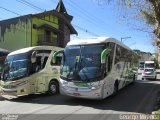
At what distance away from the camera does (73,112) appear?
1223cm

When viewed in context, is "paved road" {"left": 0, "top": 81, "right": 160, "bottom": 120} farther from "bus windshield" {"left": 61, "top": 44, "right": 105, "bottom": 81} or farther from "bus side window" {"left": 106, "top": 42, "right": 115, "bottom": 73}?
"bus side window" {"left": 106, "top": 42, "right": 115, "bottom": 73}

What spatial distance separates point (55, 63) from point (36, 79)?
93.2 inches

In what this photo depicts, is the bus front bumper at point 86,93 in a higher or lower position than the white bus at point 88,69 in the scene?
lower

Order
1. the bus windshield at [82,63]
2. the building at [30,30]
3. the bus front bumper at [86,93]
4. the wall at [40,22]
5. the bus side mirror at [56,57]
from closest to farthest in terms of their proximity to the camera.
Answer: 1. the bus front bumper at [86,93]
2. the bus windshield at [82,63]
3. the bus side mirror at [56,57]
4. the building at [30,30]
5. the wall at [40,22]

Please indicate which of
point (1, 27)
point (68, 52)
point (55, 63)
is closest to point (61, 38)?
point (1, 27)

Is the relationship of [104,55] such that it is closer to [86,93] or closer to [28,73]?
[86,93]

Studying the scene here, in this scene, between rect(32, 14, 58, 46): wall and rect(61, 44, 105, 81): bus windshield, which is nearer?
rect(61, 44, 105, 81): bus windshield

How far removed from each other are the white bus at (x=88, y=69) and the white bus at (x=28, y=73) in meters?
2.17

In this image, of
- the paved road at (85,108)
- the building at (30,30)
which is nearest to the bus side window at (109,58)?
the paved road at (85,108)

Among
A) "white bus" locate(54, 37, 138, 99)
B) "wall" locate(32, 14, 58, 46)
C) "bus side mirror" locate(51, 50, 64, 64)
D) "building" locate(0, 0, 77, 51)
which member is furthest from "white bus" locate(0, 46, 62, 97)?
"wall" locate(32, 14, 58, 46)

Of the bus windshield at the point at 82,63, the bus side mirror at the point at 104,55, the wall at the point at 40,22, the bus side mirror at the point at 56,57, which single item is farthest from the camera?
the wall at the point at 40,22

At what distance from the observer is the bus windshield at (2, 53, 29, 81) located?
53.1 ft

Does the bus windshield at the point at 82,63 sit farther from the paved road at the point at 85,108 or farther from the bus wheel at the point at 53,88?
the bus wheel at the point at 53,88

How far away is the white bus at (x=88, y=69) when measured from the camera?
14.1 m
